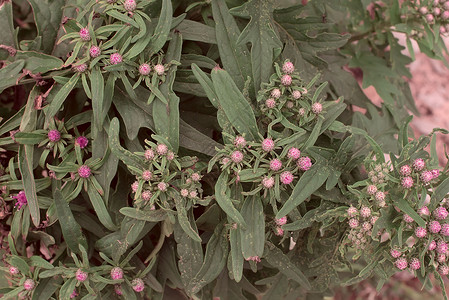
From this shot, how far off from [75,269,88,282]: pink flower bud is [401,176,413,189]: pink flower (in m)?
1.25

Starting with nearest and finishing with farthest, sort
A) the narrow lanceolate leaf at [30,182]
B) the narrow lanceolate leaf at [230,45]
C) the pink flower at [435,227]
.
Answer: the pink flower at [435,227] < the narrow lanceolate leaf at [30,182] < the narrow lanceolate leaf at [230,45]

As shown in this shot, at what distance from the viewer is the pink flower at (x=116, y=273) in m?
2.00

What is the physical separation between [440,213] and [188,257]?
1.00m

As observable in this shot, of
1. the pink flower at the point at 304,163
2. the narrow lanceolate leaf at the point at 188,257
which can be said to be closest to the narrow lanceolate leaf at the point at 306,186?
the pink flower at the point at 304,163

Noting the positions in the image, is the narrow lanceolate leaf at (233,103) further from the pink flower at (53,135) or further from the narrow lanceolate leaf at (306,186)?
the pink flower at (53,135)

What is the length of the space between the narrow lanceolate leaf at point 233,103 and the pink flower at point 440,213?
0.70 metres

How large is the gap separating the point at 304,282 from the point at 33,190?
4.04 feet

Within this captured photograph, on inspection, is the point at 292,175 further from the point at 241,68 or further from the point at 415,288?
the point at 415,288

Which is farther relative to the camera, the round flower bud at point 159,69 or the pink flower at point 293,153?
the round flower bud at point 159,69

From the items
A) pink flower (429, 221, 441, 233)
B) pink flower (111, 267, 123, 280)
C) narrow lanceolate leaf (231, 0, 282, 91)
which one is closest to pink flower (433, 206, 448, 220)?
pink flower (429, 221, 441, 233)

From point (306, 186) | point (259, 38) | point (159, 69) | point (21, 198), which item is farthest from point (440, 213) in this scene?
point (21, 198)

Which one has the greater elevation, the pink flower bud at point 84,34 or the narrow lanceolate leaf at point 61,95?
the pink flower bud at point 84,34

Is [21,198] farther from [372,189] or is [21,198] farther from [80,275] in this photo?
[372,189]

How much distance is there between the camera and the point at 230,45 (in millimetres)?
2004
